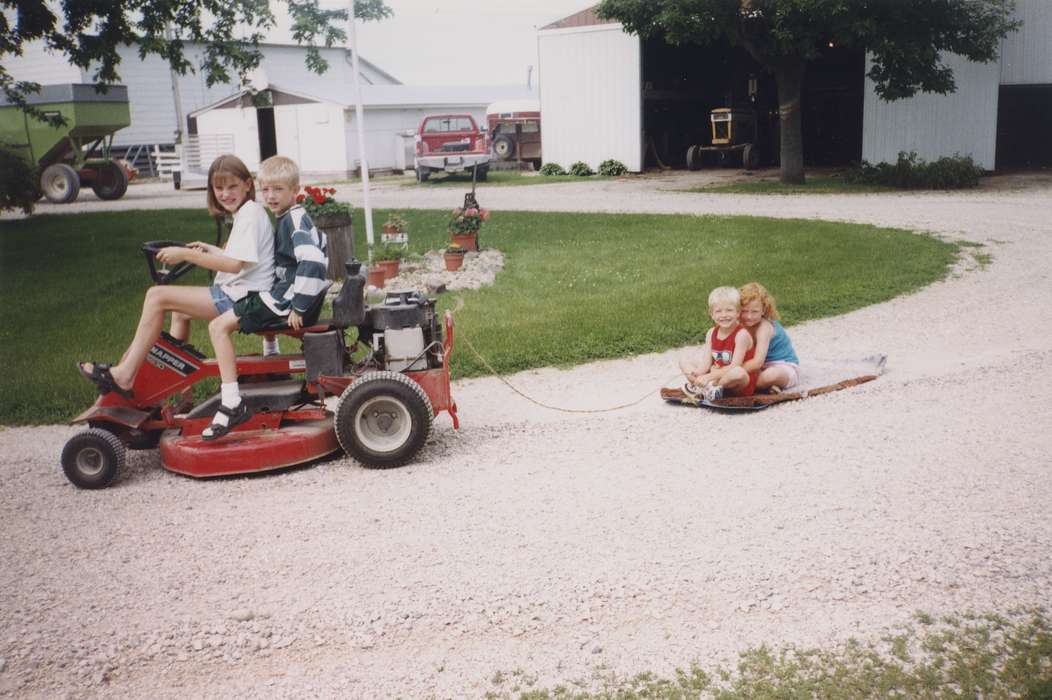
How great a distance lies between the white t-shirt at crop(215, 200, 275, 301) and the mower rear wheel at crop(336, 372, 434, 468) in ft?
2.61

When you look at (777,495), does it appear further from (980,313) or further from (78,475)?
(980,313)

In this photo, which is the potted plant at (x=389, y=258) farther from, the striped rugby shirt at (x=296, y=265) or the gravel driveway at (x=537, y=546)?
the striped rugby shirt at (x=296, y=265)

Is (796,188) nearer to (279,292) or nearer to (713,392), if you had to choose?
(713,392)

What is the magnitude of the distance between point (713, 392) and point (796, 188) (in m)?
16.9

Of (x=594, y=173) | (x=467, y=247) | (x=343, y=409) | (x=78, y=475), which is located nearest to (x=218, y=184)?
(x=343, y=409)

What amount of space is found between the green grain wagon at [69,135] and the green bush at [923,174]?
18.0 m

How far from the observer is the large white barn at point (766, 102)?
24.6 meters

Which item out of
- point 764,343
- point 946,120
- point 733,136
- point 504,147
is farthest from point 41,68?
point 764,343

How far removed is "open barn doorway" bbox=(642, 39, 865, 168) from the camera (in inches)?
1256

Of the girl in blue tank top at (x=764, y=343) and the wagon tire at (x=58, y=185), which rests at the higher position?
the wagon tire at (x=58, y=185)

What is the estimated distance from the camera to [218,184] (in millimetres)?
5605

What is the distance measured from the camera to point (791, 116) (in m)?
23.2

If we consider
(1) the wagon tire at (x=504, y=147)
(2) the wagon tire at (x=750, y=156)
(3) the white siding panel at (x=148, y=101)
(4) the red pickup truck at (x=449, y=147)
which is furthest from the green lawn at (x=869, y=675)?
(3) the white siding panel at (x=148, y=101)

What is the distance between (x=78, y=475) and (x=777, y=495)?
368 centimetres
